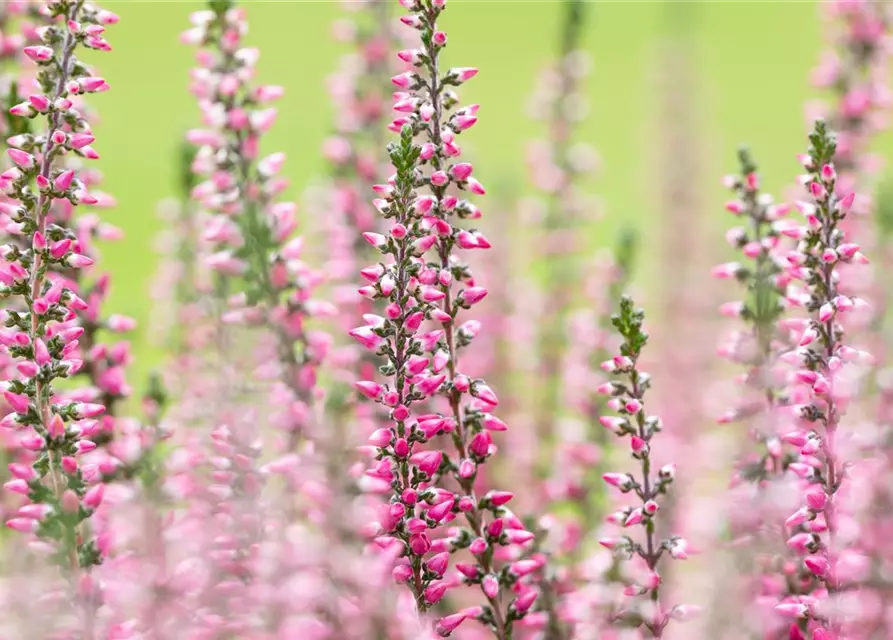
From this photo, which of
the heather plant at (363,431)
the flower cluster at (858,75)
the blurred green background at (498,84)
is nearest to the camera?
the heather plant at (363,431)

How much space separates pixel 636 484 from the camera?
133 centimetres

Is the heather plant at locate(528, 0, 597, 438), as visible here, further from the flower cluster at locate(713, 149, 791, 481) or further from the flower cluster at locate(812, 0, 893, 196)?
the flower cluster at locate(713, 149, 791, 481)

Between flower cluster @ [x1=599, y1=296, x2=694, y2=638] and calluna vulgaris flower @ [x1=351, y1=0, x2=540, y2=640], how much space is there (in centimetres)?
→ 12

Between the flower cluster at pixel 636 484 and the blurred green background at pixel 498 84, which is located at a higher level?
the blurred green background at pixel 498 84

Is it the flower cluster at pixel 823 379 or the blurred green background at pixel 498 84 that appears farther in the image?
the blurred green background at pixel 498 84

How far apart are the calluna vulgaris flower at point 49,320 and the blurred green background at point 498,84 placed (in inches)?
157

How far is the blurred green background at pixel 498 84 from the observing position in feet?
22.3

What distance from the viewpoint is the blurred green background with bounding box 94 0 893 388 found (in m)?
6.80

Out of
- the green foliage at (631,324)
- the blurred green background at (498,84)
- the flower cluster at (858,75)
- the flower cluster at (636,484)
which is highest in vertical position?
the blurred green background at (498,84)

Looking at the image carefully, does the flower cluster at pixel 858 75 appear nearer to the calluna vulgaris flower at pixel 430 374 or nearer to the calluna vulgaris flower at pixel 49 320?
the calluna vulgaris flower at pixel 430 374

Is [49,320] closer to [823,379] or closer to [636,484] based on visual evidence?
[636,484]

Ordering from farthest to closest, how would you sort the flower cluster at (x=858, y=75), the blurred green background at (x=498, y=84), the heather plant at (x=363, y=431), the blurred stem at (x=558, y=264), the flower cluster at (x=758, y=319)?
the blurred green background at (x=498, y=84)
the blurred stem at (x=558, y=264)
the flower cluster at (x=858, y=75)
the flower cluster at (x=758, y=319)
the heather plant at (x=363, y=431)

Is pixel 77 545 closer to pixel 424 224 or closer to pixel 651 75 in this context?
pixel 424 224

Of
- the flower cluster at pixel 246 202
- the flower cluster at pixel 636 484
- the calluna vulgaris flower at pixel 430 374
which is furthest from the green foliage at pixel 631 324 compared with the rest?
the flower cluster at pixel 246 202
